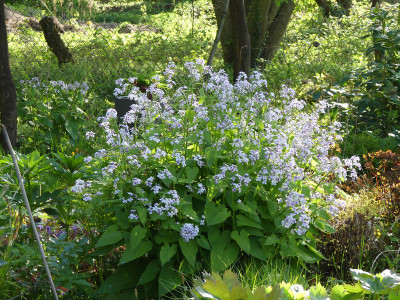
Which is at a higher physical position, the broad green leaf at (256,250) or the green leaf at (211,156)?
the green leaf at (211,156)

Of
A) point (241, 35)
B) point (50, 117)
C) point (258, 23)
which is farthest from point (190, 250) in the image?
point (258, 23)

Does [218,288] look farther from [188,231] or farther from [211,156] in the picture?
[211,156]

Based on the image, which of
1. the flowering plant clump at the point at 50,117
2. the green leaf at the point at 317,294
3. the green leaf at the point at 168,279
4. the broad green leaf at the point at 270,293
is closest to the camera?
the broad green leaf at the point at 270,293

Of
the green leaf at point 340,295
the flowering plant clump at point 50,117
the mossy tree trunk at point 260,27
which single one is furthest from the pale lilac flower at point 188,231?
the mossy tree trunk at point 260,27

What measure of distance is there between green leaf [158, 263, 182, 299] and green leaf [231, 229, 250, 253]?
422mm

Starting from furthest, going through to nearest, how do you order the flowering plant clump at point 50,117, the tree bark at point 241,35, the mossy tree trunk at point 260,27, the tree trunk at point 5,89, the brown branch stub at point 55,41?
the brown branch stub at point 55,41 < the mossy tree trunk at point 260,27 < the tree bark at point 241,35 < the flowering plant clump at point 50,117 < the tree trunk at point 5,89

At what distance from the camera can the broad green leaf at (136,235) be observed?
2.92 metres

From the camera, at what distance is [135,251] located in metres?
3.00

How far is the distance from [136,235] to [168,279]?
363mm

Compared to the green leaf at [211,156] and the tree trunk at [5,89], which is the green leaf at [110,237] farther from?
the tree trunk at [5,89]

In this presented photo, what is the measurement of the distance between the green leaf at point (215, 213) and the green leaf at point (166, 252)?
10.2 inches

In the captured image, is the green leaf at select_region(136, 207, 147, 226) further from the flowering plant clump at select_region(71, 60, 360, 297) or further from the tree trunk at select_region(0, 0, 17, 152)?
the tree trunk at select_region(0, 0, 17, 152)

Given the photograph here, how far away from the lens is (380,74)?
5.87 metres

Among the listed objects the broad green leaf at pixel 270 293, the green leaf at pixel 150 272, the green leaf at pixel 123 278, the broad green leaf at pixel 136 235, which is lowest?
the green leaf at pixel 123 278
